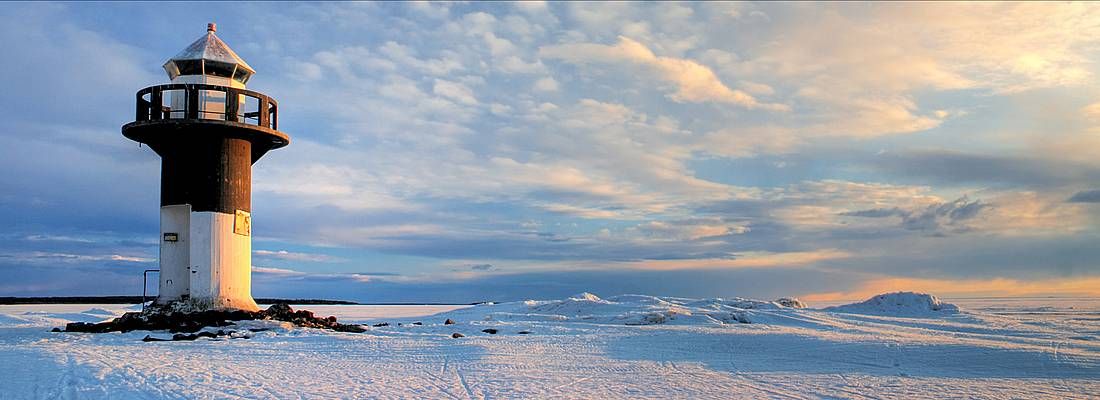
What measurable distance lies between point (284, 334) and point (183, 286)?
13.6 feet

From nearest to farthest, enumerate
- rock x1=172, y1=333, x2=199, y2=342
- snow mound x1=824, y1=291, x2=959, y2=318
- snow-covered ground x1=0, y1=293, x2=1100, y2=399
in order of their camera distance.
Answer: snow-covered ground x1=0, y1=293, x2=1100, y2=399 < rock x1=172, y1=333, x2=199, y2=342 < snow mound x1=824, y1=291, x2=959, y2=318

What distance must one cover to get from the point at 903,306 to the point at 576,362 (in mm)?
19581

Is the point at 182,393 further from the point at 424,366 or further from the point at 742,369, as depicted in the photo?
the point at 742,369

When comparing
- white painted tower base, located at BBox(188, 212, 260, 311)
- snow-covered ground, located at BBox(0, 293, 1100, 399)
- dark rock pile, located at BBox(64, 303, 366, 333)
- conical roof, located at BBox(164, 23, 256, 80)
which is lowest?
snow-covered ground, located at BBox(0, 293, 1100, 399)

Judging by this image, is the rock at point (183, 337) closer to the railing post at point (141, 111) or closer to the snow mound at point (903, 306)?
the railing post at point (141, 111)

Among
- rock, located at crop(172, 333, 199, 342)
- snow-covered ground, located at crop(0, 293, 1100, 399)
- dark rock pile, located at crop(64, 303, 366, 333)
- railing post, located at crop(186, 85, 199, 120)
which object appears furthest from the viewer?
railing post, located at crop(186, 85, 199, 120)

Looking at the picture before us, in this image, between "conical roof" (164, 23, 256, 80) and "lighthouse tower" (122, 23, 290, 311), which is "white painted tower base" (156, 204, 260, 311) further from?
"conical roof" (164, 23, 256, 80)

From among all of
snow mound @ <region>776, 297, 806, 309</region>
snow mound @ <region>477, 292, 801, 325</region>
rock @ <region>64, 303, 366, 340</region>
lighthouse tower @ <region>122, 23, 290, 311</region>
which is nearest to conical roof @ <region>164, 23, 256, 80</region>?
lighthouse tower @ <region>122, 23, 290, 311</region>

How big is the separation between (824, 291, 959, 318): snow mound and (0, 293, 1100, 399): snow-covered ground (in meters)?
5.09

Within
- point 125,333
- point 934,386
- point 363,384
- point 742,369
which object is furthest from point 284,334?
point 934,386

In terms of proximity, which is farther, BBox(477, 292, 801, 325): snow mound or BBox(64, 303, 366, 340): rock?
BBox(477, 292, 801, 325): snow mound

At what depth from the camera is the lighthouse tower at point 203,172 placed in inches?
829

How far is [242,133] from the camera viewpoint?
71.0 feet

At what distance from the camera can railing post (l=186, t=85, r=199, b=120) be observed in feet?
68.9
